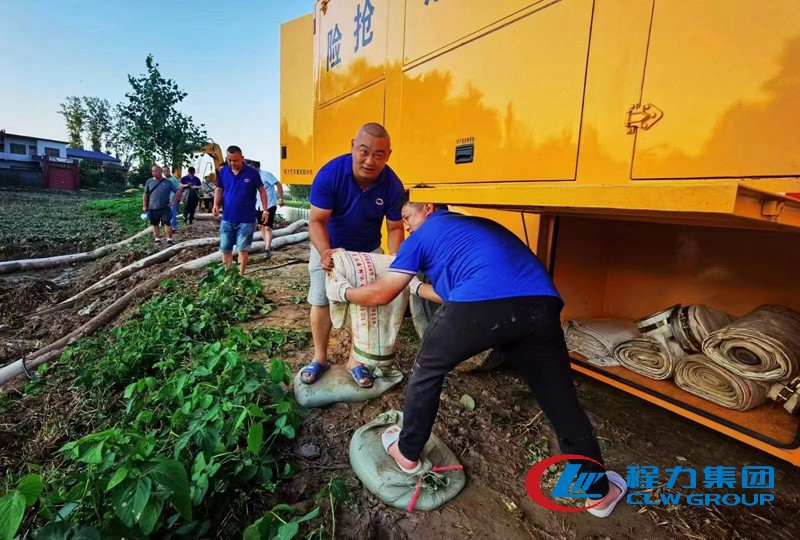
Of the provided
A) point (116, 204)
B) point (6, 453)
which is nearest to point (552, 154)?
point (6, 453)

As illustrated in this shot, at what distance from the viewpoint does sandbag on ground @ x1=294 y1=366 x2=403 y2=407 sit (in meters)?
2.52

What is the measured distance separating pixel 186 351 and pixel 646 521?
3436 mm

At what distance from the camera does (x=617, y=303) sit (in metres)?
2.98

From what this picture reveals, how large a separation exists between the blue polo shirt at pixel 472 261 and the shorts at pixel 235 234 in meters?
4.11

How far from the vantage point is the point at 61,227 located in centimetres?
1332

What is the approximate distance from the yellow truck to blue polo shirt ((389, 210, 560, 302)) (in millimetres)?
132

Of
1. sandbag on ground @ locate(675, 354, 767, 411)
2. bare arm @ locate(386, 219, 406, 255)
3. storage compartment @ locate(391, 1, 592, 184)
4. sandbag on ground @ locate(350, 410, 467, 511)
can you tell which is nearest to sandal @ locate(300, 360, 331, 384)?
sandbag on ground @ locate(350, 410, 467, 511)


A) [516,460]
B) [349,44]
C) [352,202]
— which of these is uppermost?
[349,44]

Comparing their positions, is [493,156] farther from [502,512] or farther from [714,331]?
[502,512]

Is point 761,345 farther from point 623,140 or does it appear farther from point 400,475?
point 400,475

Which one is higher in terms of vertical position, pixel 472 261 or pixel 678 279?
pixel 472 261

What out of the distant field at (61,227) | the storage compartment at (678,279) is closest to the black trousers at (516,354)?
the storage compartment at (678,279)

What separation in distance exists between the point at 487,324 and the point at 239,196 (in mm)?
4618

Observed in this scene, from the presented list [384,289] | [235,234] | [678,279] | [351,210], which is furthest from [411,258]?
[235,234]
